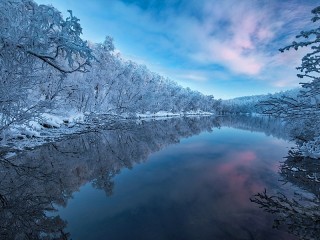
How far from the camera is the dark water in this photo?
711cm

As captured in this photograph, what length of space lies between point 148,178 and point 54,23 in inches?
341

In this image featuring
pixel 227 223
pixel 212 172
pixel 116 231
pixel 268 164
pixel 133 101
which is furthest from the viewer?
pixel 133 101

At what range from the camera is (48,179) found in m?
11.0

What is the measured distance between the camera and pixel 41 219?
721 centimetres

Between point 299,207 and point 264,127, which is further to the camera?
point 264,127

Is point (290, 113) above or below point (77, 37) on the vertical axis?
below

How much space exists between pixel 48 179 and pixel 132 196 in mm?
4071

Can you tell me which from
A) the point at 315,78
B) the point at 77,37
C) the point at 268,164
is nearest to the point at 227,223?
the point at 315,78

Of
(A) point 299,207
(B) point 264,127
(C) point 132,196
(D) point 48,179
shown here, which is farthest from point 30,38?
(B) point 264,127

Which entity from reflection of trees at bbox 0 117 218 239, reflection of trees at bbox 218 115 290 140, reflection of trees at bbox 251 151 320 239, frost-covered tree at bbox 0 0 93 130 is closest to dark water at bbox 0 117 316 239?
reflection of trees at bbox 0 117 218 239

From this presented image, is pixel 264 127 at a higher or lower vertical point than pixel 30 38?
lower

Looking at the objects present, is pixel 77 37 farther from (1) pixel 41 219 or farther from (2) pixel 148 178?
(2) pixel 148 178

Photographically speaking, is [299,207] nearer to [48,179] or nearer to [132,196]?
[132,196]

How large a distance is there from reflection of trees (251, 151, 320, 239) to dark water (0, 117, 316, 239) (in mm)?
268
